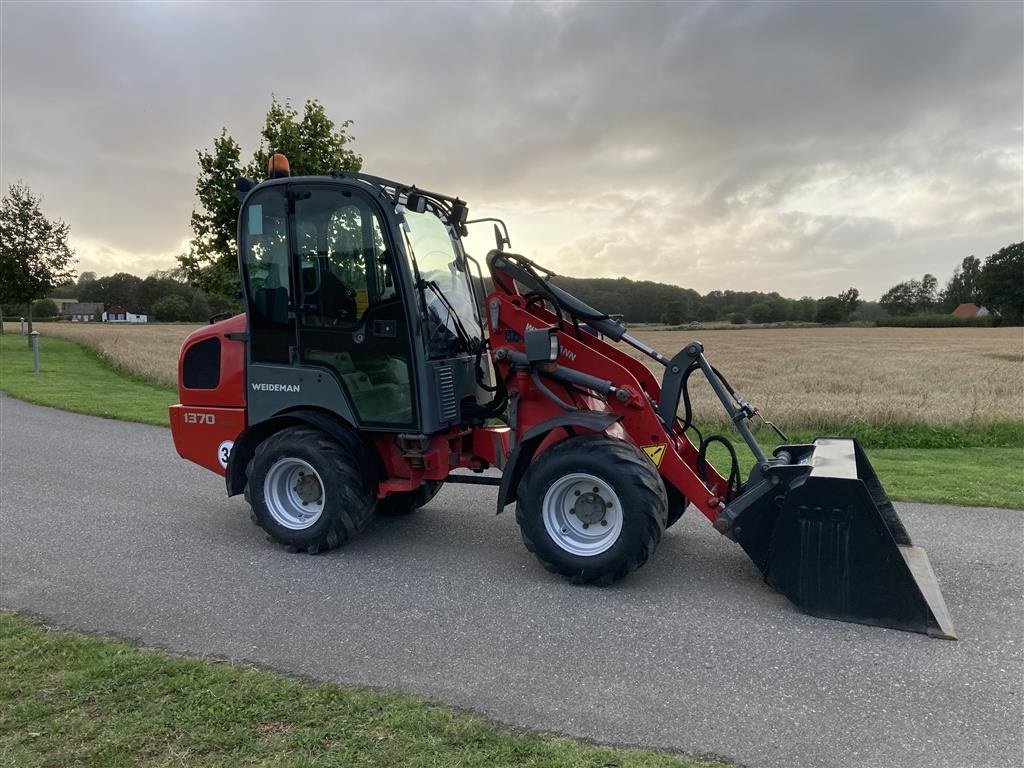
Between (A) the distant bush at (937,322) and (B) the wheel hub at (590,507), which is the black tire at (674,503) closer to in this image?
(B) the wheel hub at (590,507)

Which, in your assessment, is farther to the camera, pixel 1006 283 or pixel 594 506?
pixel 1006 283

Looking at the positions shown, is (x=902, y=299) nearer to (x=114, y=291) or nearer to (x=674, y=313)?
(x=674, y=313)

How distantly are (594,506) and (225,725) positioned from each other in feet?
8.24

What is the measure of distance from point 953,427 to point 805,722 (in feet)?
29.0

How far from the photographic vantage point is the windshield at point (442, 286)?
5.01 metres

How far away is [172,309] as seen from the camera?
64.0m

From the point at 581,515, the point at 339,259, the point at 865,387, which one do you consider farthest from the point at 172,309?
the point at 581,515

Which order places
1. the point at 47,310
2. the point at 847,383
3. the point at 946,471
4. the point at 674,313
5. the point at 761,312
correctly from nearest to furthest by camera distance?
the point at 946,471 → the point at 847,383 → the point at 674,313 → the point at 47,310 → the point at 761,312

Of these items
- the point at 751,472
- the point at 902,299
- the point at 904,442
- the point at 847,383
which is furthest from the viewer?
the point at 902,299

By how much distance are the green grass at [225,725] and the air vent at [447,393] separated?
2.15 m

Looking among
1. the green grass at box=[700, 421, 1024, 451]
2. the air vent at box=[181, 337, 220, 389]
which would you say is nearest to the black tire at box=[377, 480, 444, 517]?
the air vent at box=[181, 337, 220, 389]

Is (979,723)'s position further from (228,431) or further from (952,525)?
(228,431)

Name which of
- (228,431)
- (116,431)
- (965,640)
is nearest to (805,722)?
(965,640)

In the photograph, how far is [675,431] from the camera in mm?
5125
